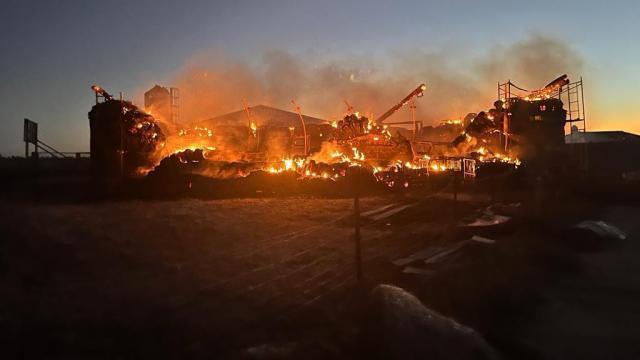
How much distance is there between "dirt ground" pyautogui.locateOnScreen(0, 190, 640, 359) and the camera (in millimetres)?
5152

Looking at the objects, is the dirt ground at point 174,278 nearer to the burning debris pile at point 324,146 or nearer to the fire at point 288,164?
the burning debris pile at point 324,146

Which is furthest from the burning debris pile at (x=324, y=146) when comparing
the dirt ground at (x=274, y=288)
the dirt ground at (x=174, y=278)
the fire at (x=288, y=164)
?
the dirt ground at (x=274, y=288)

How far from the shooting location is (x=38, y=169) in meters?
28.9

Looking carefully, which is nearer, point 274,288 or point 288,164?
point 274,288

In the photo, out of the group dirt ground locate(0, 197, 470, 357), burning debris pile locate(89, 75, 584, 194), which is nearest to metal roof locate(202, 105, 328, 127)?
burning debris pile locate(89, 75, 584, 194)

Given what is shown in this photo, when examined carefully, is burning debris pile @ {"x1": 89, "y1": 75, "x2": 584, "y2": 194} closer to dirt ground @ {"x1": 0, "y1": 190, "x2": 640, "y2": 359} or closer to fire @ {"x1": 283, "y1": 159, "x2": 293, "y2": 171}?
fire @ {"x1": 283, "y1": 159, "x2": 293, "y2": 171}

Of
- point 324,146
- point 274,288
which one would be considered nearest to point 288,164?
point 324,146

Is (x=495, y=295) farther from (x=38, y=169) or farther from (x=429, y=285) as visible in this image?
(x=38, y=169)

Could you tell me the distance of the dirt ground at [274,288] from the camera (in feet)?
16.9

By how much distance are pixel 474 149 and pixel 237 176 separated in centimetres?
1663

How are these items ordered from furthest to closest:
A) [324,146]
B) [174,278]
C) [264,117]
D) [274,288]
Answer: [264,117] → [324,146] → [174,278] → [274,288]

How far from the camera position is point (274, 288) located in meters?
6.88

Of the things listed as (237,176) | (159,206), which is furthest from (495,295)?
(237,176)

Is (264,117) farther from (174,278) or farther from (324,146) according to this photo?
(174,278)
